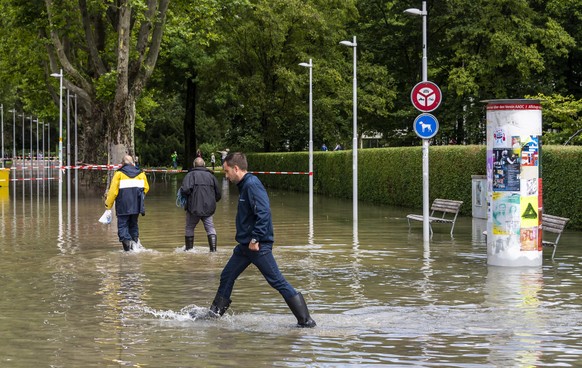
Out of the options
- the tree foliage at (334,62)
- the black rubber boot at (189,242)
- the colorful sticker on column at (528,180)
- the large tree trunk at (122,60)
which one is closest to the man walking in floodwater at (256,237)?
the colorful sticker on column at (528,180)

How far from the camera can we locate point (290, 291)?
1063 centimetres

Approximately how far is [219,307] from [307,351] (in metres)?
1.87

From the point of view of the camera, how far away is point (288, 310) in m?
12.0

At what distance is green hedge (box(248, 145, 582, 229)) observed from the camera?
2398cm

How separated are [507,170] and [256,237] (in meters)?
6.86

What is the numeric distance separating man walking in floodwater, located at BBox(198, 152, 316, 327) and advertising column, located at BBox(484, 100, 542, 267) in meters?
6.43

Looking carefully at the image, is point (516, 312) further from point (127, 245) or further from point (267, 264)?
point (127, 245)

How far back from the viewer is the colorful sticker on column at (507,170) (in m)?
16.4

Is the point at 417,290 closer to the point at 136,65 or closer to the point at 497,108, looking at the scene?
the point at 497,108

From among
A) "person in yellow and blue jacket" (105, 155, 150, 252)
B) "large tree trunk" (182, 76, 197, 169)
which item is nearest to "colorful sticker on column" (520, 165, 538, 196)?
"person in yellow and blue jacket" (105, 155, 150, 252)

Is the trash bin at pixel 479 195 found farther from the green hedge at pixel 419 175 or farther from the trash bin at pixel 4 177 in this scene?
the trash bin at pixel 4 177

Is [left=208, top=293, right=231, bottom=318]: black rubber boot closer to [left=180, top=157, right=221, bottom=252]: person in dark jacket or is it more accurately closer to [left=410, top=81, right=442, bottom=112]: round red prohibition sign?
[left=180, top=157, right=221, bottom=252]: person in dark jacket

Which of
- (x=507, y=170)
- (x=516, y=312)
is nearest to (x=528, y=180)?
(x=507, y=170)

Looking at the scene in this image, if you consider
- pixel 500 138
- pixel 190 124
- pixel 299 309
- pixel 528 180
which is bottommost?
pixel 299 309
